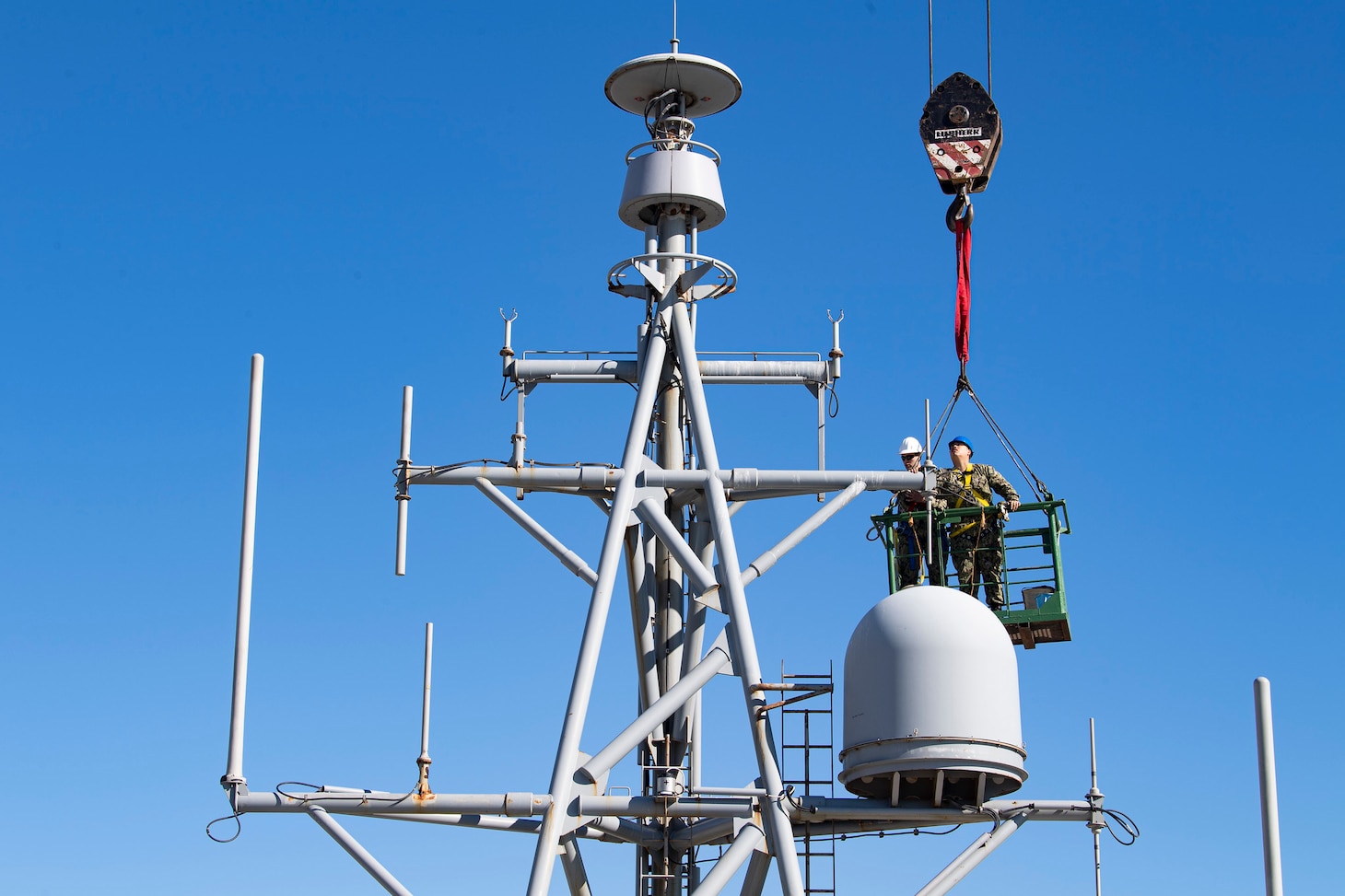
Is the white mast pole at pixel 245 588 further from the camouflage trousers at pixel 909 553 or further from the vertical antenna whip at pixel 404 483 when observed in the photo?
the camouflage trousers at pixel 909 553

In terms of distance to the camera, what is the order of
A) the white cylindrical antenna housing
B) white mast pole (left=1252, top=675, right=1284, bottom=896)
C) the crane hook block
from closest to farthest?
white mast pole (left=1252, top=675, right=1284, bottom=896)
the white cylindrical antenna housing
the crane hook block

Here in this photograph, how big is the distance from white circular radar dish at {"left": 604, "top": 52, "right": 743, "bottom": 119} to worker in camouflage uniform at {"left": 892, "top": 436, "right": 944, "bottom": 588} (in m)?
4.96

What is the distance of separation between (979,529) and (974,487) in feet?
1.84

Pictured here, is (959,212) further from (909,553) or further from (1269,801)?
(1269,801)

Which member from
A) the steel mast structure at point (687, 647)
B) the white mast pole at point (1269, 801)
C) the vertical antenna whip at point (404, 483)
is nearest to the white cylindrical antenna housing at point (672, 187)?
the steel mast structure at point (687, 647)

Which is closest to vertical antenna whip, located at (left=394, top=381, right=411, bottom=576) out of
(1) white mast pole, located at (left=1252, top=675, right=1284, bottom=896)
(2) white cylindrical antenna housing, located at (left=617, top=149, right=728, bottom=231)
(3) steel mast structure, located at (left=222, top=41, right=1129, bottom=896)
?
(3) steel mast structure, located at (left=222, top=41, right=1129, bottom=896)

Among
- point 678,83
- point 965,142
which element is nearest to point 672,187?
point 678,83

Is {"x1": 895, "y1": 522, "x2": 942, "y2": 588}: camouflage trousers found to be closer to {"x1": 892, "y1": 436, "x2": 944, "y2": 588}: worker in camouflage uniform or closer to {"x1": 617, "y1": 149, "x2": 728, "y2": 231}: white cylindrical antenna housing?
{"x1": 892, "y1": 436, "x2": 944, "y2": 588}: worker in camouflage uniform

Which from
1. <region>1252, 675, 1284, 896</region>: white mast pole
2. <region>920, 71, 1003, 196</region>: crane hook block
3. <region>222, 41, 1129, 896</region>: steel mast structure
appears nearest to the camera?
<region>1252, 675, 1284, 896</region>: white mast pole

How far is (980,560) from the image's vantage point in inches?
1029

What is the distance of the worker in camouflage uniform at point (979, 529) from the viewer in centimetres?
2602

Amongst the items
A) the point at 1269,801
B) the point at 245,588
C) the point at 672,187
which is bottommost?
the point at 1269,801

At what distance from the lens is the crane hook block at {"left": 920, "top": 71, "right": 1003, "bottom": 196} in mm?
27625

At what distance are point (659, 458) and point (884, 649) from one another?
489 cm
